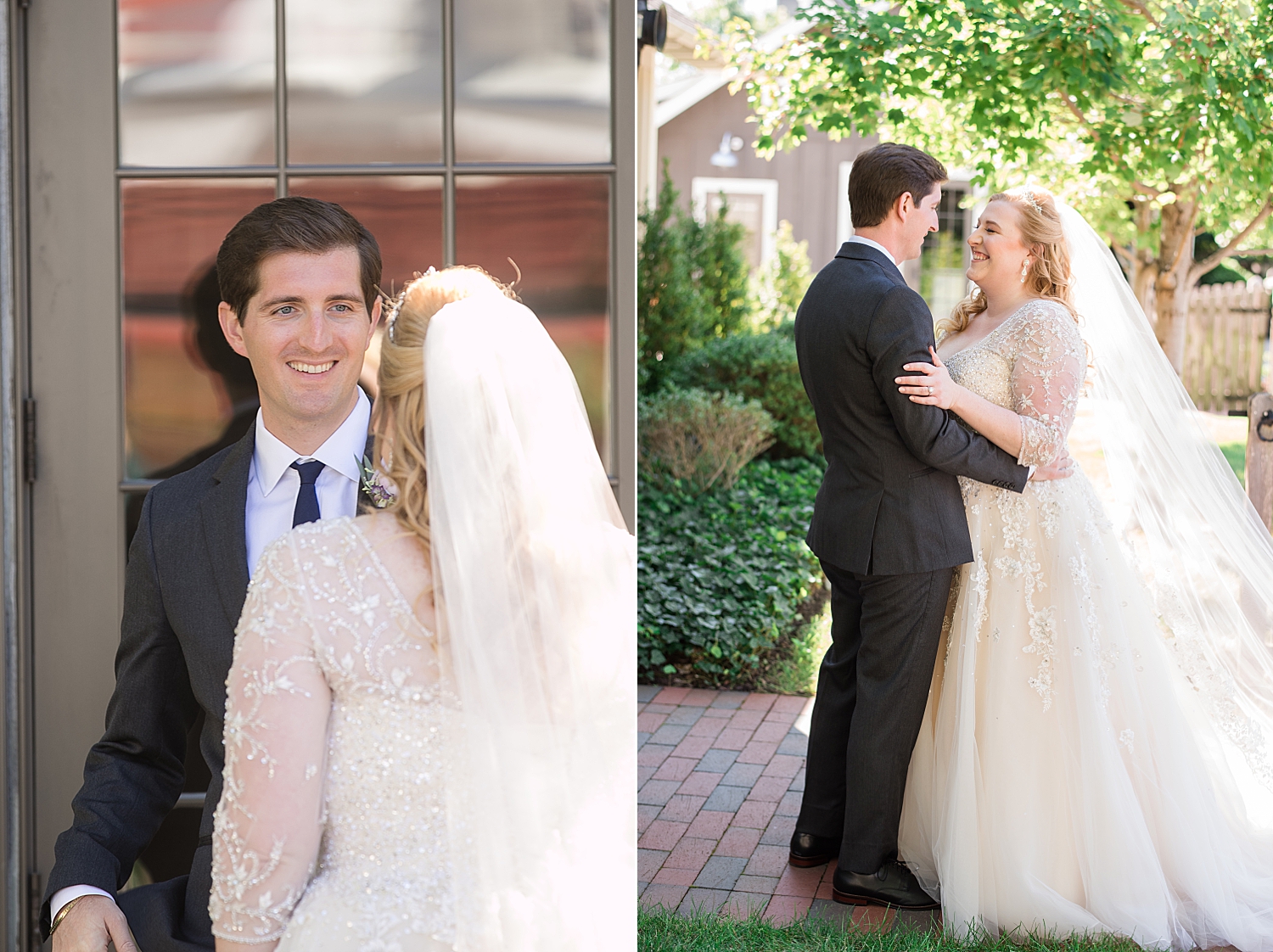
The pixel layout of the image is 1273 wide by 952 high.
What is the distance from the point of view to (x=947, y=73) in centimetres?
603

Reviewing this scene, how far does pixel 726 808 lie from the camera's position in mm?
4441

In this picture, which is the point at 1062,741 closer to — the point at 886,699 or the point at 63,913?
the point at 886,699

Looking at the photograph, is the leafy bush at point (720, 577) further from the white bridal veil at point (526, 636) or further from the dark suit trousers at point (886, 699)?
the white bridal veil at point (526, 636)

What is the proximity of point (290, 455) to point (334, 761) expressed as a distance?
76 centimetres

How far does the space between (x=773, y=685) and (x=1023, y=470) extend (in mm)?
2633

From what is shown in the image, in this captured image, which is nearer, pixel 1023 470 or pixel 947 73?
pixel 1023 470

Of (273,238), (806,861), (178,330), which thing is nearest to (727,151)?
(806,861)

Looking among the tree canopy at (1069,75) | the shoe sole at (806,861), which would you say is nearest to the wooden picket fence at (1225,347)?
the tree canopy at (1069,75)

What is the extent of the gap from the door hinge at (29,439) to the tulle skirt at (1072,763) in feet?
8.52

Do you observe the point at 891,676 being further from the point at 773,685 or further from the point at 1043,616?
the point at 773,685

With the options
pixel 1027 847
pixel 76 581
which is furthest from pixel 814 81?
pixel 76 581

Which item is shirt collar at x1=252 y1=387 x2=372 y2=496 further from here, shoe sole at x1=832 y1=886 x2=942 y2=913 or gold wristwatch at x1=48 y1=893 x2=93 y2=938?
shoe sole at x1=832 y1=886 x2=942 y2=913

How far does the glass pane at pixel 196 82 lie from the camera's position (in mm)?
2674

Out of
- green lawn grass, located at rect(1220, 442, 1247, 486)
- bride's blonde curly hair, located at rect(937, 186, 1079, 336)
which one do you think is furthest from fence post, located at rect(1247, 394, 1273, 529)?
green lawn grass, located at rect(1220, 442, 1247, 486)
